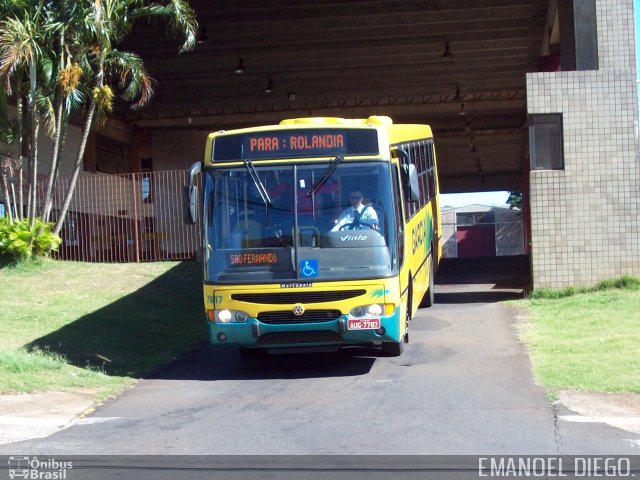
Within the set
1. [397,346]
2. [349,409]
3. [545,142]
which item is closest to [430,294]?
[545,142]

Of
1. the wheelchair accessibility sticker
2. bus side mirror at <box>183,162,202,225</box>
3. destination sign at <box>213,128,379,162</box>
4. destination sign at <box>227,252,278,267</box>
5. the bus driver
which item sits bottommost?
the wheelchair accessibility sticker

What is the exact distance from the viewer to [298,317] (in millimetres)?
10766

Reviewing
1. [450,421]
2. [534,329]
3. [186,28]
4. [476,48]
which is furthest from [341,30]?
[450,421]

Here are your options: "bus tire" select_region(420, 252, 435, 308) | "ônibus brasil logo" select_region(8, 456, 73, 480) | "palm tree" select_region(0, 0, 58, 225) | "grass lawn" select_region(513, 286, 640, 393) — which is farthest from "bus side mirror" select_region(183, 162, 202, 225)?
"palm tree" select_region(0, 0, 58, 225)

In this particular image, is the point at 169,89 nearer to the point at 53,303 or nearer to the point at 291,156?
the point at 53,303

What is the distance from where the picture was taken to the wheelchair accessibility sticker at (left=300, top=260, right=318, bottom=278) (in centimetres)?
1071

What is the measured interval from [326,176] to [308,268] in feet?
3.99

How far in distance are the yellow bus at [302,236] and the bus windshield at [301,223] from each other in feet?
0.04

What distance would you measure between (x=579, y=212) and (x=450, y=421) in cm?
885

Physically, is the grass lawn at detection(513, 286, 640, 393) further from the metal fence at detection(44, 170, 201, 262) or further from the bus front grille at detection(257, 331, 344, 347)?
the metal fence at detection(44, 170, 201, 262)

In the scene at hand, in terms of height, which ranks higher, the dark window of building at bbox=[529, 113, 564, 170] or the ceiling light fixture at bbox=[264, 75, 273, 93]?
the ceiling light fixture at bbox=[264, 75, 273, 93]

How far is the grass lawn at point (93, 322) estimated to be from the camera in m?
11.5

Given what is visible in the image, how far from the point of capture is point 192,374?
39.3ft

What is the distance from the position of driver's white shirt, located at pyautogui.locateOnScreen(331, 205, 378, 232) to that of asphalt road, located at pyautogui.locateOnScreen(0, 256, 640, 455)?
199 centimetres
